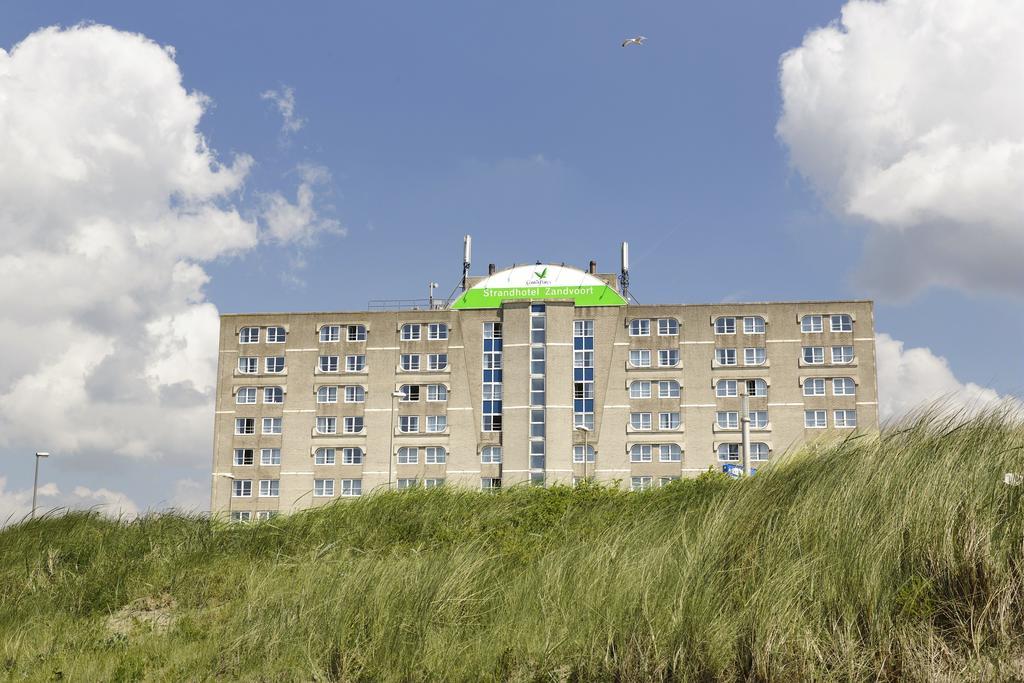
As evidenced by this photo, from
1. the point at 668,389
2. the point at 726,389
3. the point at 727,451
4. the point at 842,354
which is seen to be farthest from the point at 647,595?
the point at 842,354

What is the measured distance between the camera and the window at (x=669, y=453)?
260 feet

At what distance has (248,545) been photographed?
1560 centimetres

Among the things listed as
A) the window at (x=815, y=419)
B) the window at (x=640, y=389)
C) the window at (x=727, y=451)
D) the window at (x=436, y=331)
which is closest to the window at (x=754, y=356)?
the window at (x=815, y=419)

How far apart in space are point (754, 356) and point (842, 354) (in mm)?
7082

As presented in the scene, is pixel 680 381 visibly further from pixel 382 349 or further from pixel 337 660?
pixel 337 660

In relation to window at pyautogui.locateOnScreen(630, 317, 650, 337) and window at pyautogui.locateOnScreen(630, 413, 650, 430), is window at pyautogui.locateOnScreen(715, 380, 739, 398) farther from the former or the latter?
window at pyautogui.locateOnScreen(630, 317, 650, 337)

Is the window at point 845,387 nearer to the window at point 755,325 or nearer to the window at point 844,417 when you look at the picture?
the window at point 844,417

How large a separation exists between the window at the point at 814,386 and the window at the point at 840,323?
4.44 meters

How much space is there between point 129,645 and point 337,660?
335 centimetres

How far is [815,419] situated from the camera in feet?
260

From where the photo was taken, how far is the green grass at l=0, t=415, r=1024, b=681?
9391 mm

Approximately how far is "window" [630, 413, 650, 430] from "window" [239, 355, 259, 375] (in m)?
33.3

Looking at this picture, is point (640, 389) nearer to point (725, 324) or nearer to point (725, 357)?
point (725, 357)

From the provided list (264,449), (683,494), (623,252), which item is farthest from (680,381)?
(683,494)
